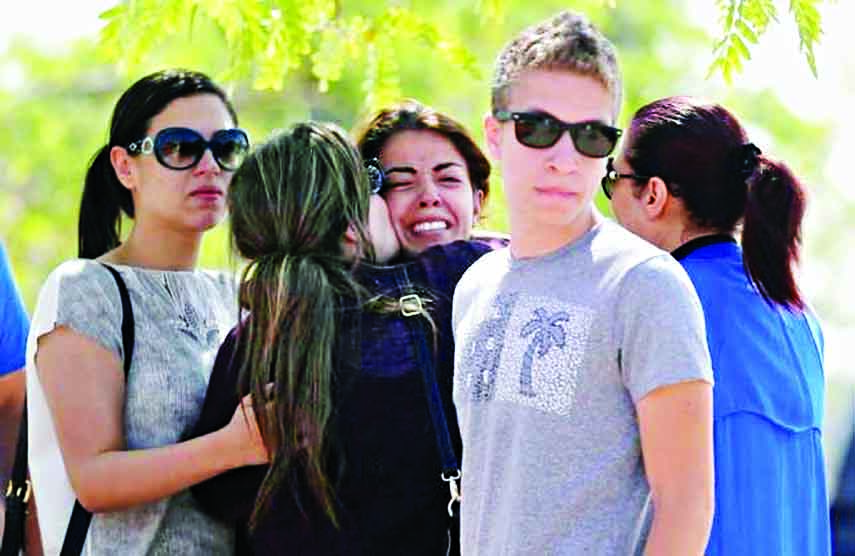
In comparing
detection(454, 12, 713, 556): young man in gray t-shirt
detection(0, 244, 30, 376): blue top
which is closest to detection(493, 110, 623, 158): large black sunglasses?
detection(454, 12, 713, 556): young man in gray t-shirt

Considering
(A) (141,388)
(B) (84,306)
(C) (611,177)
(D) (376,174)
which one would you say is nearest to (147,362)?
(A) (141,388)

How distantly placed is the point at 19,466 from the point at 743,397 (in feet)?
5.68

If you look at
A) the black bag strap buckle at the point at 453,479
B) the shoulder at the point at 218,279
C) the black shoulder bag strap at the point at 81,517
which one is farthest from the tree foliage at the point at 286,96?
the black bag strap buckle at the point at 453,479

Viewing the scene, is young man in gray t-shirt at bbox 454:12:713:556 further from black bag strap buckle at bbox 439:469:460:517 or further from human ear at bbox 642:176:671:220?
human ear at bbox 642:176:671:220

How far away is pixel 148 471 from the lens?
362 cm

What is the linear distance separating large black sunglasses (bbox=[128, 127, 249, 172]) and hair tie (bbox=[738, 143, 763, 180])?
3.83ft

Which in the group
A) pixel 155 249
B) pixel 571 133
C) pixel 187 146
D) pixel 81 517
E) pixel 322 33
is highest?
pixel 322 33

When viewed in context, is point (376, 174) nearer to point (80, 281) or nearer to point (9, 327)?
point (80, 281)

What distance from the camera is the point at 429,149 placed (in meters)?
4.04

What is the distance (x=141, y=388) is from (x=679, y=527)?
4.59 feet

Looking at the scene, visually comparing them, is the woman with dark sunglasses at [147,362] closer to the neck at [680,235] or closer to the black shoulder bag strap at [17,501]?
the black shoulder bag strap at [17,501]

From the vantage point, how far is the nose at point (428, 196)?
3.97 metres

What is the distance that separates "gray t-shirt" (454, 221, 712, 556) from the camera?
2928 mm

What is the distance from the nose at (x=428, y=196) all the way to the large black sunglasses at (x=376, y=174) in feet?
0.32
